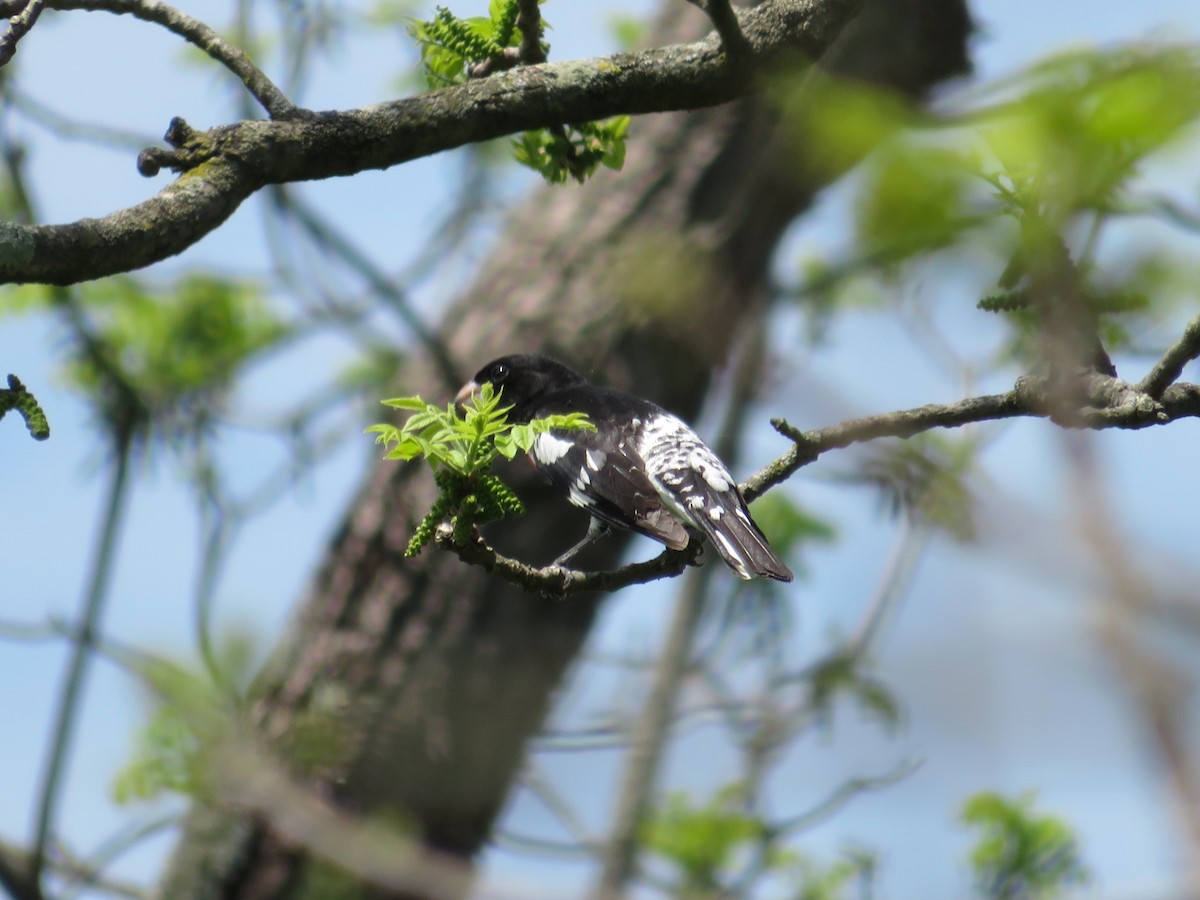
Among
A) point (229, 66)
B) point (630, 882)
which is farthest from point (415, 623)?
point (229, 66)

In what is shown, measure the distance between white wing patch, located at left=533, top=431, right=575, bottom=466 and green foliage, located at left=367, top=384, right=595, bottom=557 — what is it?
2054 mm

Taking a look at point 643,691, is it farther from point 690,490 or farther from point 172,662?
point 690,490

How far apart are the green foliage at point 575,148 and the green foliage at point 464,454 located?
1126mm

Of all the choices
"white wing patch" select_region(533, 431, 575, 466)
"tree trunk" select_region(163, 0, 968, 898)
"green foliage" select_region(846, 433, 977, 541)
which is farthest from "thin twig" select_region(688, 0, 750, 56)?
"tree trunk" select_region(163, 0, 968, 898)

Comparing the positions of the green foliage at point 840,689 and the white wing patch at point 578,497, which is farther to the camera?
the green foliage at point 840,689

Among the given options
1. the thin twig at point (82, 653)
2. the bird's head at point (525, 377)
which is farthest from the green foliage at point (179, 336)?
the bird's head at point (525, 377)

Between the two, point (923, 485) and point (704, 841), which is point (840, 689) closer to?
point (704, 841)

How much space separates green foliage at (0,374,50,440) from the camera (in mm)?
2074

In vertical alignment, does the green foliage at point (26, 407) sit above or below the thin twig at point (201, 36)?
below

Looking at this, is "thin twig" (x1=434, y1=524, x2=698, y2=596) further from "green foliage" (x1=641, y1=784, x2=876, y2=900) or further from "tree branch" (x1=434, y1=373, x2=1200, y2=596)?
"green foliage" (x1=641, y1=784, x2=876, y2=900)

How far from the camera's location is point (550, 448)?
4574 mm

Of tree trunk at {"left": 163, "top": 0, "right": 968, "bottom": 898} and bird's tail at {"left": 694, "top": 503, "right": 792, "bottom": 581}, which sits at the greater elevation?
tree trunk at {"left": 163, "top": 0, "right": 968, "bottom": 898}

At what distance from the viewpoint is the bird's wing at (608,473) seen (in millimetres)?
3965

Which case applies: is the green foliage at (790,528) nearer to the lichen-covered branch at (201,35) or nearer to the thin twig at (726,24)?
the thin twig at (726,24)
